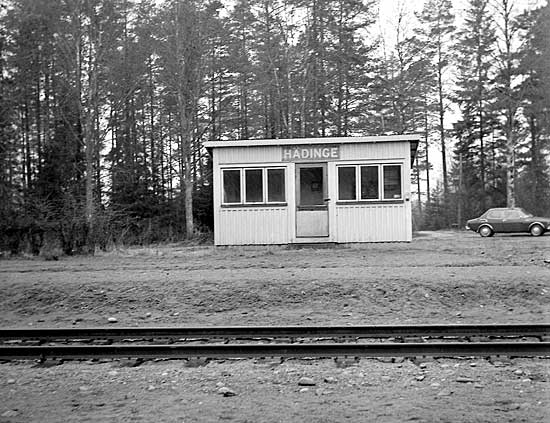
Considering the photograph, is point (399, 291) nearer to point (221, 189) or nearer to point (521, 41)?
point (221, 189)

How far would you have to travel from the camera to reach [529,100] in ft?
114

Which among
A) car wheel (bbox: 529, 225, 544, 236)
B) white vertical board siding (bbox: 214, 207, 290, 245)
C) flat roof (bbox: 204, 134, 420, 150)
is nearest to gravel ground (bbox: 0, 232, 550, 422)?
white vertical board siding (bbox: 214, 207, 290, 245)

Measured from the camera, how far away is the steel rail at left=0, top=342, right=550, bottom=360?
6.72 meters

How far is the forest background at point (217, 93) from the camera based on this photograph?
27.3 m

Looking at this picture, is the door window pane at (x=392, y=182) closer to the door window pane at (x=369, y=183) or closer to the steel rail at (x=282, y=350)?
the door window pane at (x=369, y=183)

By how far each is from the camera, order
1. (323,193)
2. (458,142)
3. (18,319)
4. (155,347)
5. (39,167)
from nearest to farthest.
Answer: (155,347) < (18,319) < (323,193) < (39,167) < (458,142)

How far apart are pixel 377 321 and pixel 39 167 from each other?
26351 mm

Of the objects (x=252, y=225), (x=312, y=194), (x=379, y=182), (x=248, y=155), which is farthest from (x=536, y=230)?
(x=248, y=155)

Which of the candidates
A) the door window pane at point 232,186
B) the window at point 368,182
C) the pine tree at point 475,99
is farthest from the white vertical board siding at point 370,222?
the pine tree at point 475,99

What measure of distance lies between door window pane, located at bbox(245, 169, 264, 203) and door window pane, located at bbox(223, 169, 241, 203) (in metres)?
0.24

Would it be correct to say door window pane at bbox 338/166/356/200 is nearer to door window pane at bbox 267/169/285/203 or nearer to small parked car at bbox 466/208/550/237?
door window pane at bbox 267/169/285/203

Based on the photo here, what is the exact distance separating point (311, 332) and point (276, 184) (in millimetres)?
10221

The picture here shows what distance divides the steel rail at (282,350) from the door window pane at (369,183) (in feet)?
36.1

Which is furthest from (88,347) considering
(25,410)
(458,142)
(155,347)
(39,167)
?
(458,142)
